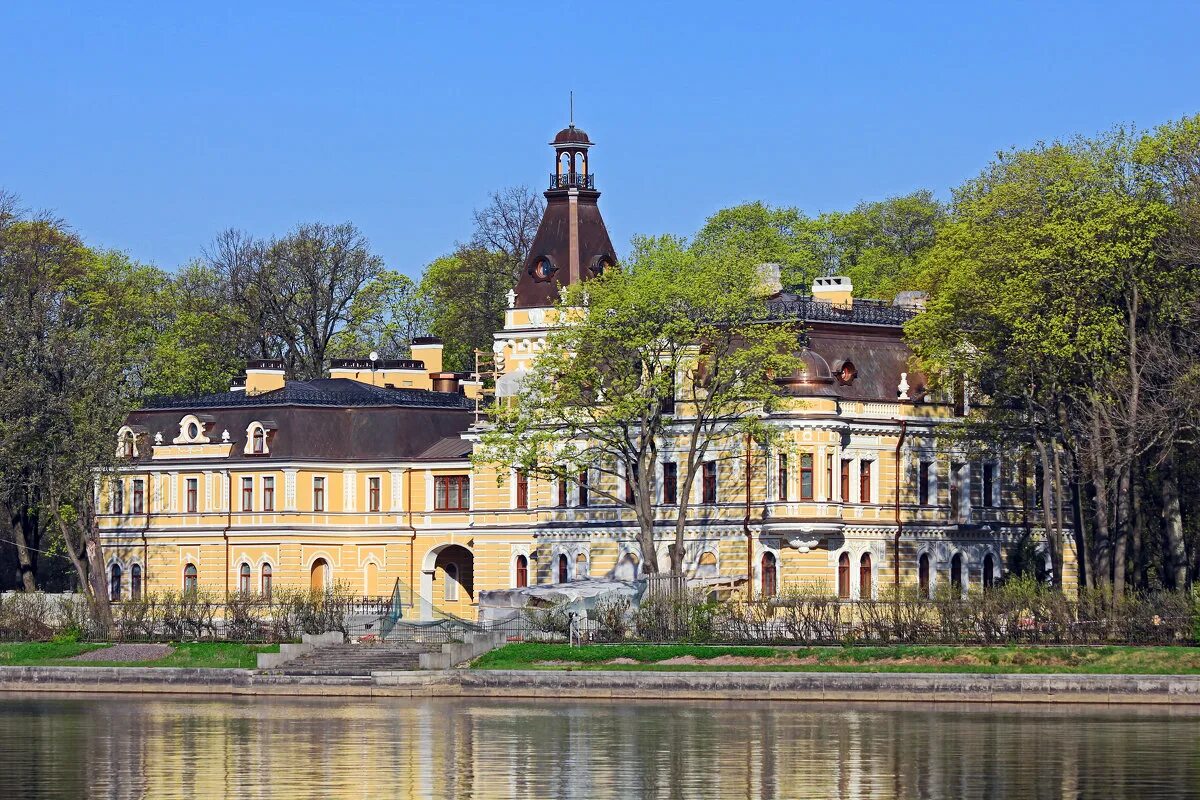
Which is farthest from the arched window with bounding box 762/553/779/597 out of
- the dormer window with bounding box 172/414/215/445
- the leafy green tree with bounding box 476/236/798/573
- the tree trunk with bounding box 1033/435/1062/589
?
the dormer window with bounding box 172/414/215/445

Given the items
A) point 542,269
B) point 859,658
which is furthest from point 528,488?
point 859,658

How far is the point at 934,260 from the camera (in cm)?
8400

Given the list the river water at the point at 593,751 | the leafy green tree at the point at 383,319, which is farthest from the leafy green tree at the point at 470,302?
the river water at the point at 593,751

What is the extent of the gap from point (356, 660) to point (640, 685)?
931 centimetres

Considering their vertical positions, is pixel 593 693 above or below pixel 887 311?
below

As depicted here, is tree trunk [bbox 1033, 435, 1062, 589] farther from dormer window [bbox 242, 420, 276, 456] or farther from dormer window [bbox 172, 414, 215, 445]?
dormer window [bbox 172, 414, 215, 445]

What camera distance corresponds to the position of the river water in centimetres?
4400

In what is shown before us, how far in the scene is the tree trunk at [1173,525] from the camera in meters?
76.3

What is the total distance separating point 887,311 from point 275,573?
25766mm

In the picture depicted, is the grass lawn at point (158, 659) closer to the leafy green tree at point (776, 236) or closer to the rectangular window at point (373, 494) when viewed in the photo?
the rectangular window at point (373, 494)

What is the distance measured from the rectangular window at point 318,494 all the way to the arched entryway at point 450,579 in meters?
4.50

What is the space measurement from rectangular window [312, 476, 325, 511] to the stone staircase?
1039 inches

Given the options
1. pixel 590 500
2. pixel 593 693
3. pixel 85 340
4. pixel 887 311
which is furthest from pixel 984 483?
pixel 85 340

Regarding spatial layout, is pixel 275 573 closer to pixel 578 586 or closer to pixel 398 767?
pixel 578 586
